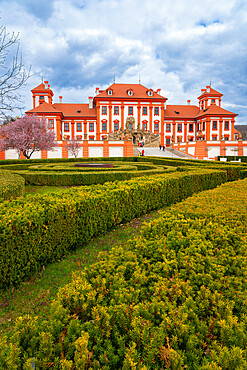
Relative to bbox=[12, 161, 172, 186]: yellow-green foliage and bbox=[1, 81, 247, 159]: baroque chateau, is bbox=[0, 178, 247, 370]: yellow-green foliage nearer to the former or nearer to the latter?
bbox=[12, 161, 172, 186]: yellow-green foliage

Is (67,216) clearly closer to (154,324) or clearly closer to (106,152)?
(154,324)

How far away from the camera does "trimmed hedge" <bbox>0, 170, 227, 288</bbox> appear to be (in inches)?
132

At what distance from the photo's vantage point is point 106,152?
31062 mm

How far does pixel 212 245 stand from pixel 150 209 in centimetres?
422

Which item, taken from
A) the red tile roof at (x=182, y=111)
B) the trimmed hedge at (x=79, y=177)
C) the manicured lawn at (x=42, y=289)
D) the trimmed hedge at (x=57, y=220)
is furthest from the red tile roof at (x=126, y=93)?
the manicured lawn at (x=42, y=289)

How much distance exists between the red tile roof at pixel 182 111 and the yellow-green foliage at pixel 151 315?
50927mm

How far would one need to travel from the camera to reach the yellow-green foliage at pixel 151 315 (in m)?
1.30

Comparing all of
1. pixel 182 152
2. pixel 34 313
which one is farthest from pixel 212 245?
pixel 182 152

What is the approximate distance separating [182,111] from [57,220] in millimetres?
53202

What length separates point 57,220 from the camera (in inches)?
158

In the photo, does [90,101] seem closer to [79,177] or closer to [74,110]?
[74,110]

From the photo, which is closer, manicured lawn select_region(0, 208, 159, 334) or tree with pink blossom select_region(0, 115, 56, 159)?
manicured lawn select_region(0, 208, 159, 334)

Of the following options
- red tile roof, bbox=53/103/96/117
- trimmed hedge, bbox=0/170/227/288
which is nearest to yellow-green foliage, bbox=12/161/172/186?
trimmed hedge, bbox=0/170/227/288

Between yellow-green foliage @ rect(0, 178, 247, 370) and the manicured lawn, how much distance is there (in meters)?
1.20
